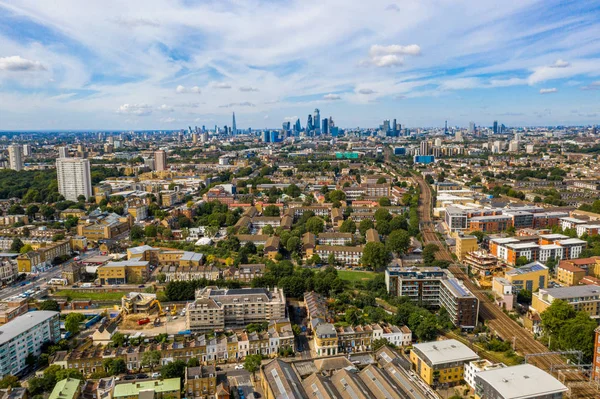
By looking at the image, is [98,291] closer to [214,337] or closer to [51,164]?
[214,337]

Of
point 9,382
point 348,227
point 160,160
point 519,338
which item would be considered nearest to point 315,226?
point 348,227

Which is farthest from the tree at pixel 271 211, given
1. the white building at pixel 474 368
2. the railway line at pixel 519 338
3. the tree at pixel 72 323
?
the white building at pixel 474 368

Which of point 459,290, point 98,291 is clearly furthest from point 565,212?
point 98,291

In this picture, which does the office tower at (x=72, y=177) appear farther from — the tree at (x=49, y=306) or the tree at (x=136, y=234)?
the tree at (x=49, y=306)

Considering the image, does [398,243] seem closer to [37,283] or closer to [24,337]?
[24,337]

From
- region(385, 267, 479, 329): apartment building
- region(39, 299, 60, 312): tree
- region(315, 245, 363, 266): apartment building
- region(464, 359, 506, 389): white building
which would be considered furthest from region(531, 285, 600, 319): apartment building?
region(39, 299, 60, 312): tree

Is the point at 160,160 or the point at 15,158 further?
the point at 160,160
